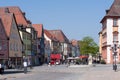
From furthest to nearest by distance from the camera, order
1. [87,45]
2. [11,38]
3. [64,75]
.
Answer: [87,45], [11,38], [64,75]

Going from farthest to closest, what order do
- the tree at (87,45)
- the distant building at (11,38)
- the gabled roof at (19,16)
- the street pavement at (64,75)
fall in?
1. the tree at (87,45)
2. the gabled roof at (19,16)
3. the distant building at (11,38)
4. the street pavement at (64,75)

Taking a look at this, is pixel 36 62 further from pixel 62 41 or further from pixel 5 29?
pixel 62 41

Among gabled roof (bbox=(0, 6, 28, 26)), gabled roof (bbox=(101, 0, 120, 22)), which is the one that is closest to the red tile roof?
gabled roof (bbox=(101, 0, 120, 22))

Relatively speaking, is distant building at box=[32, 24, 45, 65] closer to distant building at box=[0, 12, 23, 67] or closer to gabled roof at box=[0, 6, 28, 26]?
gabled roof at box=[0, 6, 28, 26]

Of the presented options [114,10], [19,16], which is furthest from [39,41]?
[114,10]

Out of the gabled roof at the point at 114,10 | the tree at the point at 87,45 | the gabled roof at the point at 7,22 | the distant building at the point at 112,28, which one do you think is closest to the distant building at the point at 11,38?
the gabled roof at the point at 7,22

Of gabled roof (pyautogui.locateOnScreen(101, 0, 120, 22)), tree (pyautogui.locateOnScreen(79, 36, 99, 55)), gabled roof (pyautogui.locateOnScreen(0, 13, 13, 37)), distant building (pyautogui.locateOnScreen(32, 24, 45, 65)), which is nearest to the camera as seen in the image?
gabled roof (pyautogui.locateOnScreen(0, 13, 13, 37))

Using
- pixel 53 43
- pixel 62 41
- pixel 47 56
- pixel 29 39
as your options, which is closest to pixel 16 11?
pixel 29 39

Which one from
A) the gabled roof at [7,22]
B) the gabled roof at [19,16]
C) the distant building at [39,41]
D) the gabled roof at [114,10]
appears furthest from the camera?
the distant building at [39,41]

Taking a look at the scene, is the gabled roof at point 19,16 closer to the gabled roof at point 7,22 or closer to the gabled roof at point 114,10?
the gabled roof at point 7,22

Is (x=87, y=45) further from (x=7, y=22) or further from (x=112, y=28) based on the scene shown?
(x=7, y=22)

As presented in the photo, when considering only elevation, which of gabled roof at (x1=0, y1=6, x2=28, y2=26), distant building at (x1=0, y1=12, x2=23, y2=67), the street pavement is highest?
gabled roof at (x1=0, y1=6, x2=28, y2=26)

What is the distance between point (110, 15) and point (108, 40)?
6583 millimetres

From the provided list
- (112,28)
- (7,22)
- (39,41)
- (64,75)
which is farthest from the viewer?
(39,41)
